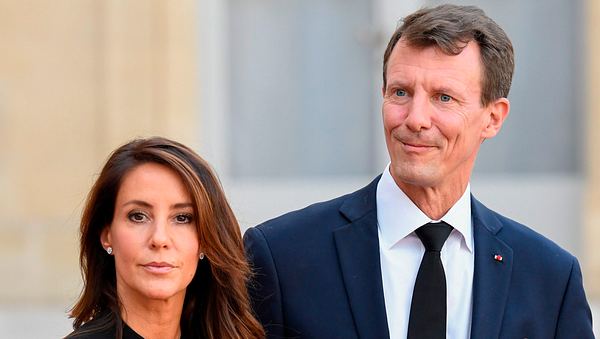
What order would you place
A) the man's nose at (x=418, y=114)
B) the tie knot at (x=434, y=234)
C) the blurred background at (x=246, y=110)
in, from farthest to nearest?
the blurred background at (x=246, y=110) < the tie knot at (x=434, y=234) < the man's nose at (x=418, y=114)

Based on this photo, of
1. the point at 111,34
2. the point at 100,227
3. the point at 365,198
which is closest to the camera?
the point at 100,227

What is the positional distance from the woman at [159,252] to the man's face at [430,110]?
49 cm

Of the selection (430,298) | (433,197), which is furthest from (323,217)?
(430,298)

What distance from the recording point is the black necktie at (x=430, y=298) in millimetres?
3885

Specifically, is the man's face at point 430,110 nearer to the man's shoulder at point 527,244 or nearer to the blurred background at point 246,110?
the man's shoulder at point 527,244

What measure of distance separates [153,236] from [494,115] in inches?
41.1

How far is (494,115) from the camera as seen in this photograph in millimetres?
4117

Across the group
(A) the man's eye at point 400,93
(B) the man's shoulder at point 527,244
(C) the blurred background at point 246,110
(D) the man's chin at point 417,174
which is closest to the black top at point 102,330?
(D) the man's chin at point 417,174

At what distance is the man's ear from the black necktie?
0.33m

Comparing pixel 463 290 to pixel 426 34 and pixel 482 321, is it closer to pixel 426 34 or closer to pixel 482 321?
pixel 482 321

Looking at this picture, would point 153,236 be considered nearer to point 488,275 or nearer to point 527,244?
point 488,275

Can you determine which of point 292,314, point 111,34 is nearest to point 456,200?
point 292,314

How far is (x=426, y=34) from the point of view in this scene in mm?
3945

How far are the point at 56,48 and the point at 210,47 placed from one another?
2.87 ft
